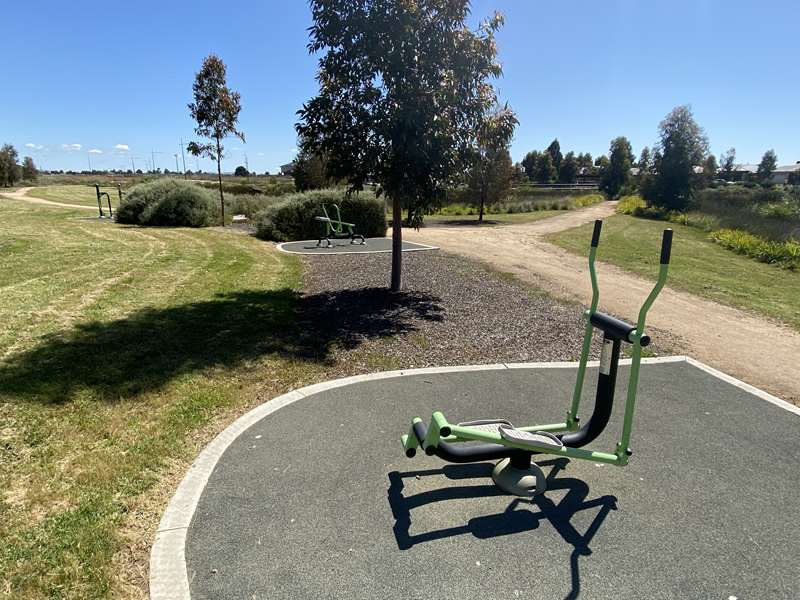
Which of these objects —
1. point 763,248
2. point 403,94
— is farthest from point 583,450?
point 763,248

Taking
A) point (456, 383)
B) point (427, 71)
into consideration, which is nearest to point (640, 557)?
point (456, 383)

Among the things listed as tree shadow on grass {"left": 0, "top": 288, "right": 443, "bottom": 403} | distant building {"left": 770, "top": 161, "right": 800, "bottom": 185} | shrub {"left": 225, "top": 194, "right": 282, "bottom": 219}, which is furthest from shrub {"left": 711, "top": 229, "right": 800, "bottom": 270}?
distant building {"left": 770, "top": 161, "right": 800, "bottom": 185}

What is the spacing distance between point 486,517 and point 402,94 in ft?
20.4

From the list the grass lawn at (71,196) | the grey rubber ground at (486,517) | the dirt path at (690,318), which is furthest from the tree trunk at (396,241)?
the grass lawn at (71,196)

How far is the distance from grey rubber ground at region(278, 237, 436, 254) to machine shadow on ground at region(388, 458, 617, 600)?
434 inches

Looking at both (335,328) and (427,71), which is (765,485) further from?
(427,71)

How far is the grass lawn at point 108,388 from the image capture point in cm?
253

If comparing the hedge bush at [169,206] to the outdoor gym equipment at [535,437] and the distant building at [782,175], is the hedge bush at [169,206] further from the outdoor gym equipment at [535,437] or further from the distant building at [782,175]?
the distant building at [782,175]

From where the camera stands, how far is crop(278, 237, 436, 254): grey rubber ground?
14008mm

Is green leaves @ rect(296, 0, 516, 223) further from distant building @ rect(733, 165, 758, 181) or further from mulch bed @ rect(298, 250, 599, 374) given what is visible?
distant building @ rect(733, 165, 758, 181)

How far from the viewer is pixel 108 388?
14.2ft

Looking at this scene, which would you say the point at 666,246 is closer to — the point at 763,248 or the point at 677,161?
the point at 763,248

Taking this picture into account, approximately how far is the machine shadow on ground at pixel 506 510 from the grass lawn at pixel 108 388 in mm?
1474

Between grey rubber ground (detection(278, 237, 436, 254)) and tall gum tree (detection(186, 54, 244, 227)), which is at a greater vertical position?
tall gum tree (detection(186, 54, 244, 227))
